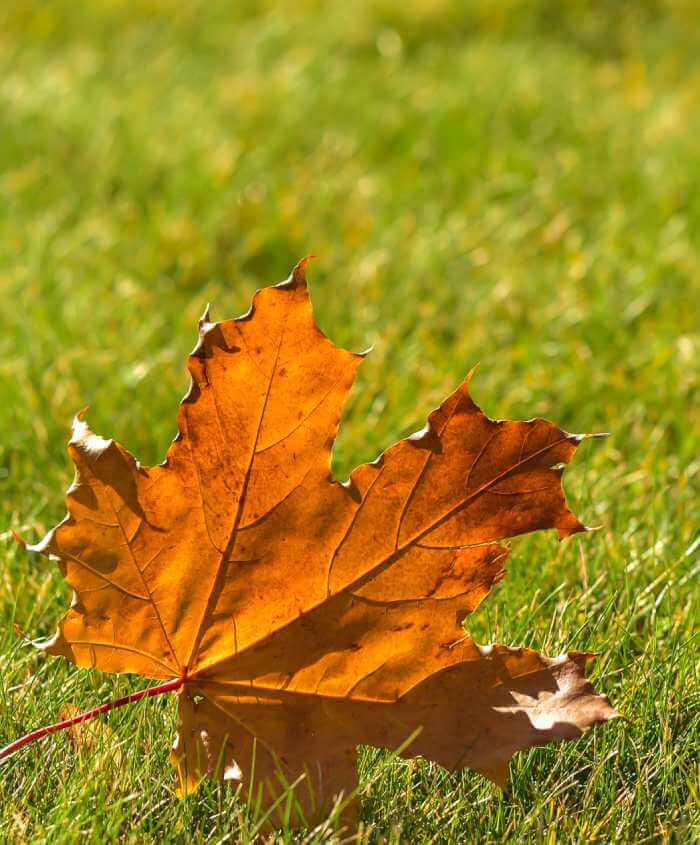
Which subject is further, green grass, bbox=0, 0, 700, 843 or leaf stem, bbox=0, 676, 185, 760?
green grass, bbox=0, 0, 700, 843

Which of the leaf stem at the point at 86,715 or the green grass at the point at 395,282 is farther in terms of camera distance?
the green grass at the point at 395,282

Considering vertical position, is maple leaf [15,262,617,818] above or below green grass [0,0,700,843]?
above

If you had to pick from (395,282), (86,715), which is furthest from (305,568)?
(395,282)

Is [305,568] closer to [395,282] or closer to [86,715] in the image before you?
[86,715]

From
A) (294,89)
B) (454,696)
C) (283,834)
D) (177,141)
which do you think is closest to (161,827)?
(283,834)

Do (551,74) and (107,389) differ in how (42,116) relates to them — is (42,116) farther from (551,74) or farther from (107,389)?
(551,74)
